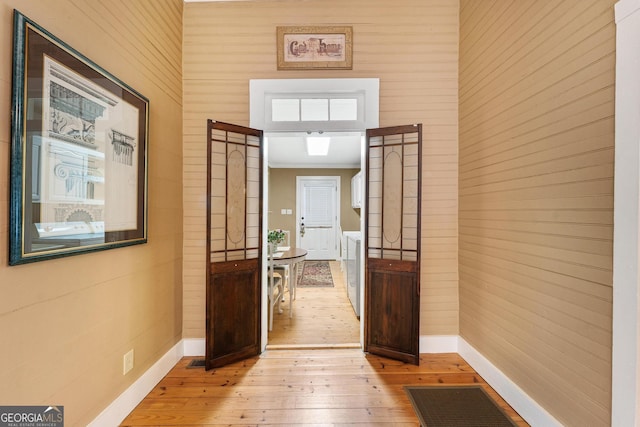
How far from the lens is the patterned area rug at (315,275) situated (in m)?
5.10

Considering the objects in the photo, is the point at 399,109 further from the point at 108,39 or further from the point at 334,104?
the point at 108,39

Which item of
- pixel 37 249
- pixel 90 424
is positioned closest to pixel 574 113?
pixel 37 249

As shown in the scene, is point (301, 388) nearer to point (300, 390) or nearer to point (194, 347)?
point (300, 390)

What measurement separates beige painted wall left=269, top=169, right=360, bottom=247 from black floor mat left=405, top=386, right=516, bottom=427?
217 inches

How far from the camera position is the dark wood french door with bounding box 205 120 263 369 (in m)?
2.37

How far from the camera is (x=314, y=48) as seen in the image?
104 inches

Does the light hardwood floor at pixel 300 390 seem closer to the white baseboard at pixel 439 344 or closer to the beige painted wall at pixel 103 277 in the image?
the white baseboard at pixel 439 344

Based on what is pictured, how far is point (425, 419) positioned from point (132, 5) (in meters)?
3.35

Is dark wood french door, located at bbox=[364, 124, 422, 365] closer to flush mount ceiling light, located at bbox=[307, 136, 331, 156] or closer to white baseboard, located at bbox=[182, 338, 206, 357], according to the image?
white baseboard, located at bbox=[182, 338, 206, 357]

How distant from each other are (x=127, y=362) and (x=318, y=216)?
5895 millimetres

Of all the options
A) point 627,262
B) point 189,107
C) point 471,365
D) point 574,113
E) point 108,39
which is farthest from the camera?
point 189,107

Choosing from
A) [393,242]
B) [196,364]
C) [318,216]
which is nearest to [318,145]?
[318,216]

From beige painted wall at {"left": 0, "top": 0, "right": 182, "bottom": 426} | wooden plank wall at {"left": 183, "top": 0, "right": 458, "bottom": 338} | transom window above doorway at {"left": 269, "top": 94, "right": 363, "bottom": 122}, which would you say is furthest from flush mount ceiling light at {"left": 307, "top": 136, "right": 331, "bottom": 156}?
beige painted wall at {"left": 0, "top": 0, "right": 182, "bottom": 426}

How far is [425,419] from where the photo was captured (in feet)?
5.86
